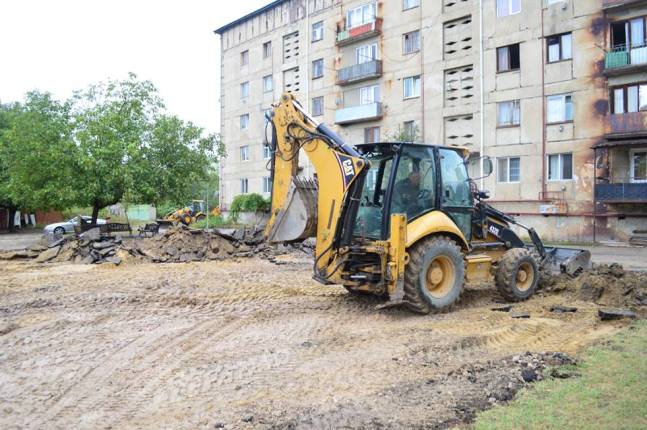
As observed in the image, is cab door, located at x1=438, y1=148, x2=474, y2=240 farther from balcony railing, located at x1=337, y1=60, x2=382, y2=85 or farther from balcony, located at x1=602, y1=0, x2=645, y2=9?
balcony railing, located at x1=337, y1=60, x2=382, y2=85

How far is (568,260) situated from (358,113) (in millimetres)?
25251

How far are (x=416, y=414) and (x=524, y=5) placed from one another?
27.2 meters

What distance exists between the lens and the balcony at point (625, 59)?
23578 millimetres

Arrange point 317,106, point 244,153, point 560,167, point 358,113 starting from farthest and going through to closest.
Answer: point 244,153
point 317,106
point 358,113
point 560,167

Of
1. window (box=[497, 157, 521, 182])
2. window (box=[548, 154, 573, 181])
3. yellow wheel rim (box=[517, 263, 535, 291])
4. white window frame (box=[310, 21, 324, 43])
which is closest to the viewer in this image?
yellow wheel rim (box=[517, 263, 535, 291])

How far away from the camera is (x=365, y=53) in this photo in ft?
117

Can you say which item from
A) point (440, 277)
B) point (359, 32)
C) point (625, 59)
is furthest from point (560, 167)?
point (440, 277)

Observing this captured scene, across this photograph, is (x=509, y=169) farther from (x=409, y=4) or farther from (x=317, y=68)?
(x=317, y=68)

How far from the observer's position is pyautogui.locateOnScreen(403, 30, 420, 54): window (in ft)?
106

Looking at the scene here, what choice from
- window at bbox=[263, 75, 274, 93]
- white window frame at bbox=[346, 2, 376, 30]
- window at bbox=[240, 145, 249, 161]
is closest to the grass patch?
white window frame at bbox=[346, 2, 376, 30]

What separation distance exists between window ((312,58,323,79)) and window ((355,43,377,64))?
10.7 feet

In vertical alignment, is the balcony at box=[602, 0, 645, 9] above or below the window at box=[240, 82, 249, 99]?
below

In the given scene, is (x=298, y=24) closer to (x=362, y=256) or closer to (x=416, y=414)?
(x=362, y=256)

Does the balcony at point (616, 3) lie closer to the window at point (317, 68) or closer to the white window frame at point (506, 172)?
the white window frame at point (506, 172)
